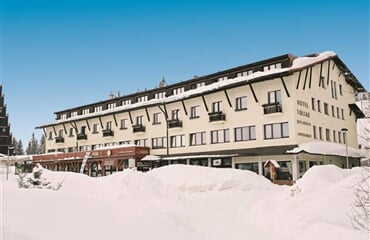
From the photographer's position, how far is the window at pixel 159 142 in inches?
1449

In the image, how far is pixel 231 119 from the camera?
104 feet

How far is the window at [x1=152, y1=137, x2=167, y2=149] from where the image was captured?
3681 centimetres

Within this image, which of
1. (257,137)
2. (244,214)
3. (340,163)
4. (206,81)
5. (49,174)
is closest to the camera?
(244,214)

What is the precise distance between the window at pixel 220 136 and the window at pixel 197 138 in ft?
3.51

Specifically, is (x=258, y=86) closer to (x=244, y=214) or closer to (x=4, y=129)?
(x=244, y=214)

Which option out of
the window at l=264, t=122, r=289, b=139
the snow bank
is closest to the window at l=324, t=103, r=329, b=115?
the window at l=264, t=122, r=289, b=139

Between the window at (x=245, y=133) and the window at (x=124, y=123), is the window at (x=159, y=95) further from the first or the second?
the window at (x=245, y=133)

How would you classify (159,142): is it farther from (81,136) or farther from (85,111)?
(85,111)

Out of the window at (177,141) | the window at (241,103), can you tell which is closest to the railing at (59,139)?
the window at (177,141)

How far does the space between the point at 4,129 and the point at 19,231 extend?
220 feet

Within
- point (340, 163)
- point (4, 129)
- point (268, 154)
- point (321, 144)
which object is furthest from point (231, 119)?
point (4, 129)

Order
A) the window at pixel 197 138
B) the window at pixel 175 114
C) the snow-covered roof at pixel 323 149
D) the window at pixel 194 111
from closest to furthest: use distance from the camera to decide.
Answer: the snow-covered roof at pixel 323 149, the window at pixel 197 138, the window at pixel 194 111, the window at pixel 175 114

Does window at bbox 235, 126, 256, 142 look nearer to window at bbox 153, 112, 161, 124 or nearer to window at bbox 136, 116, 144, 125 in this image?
window at bbox 153, 112, 161, 124

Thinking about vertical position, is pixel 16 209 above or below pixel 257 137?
below
